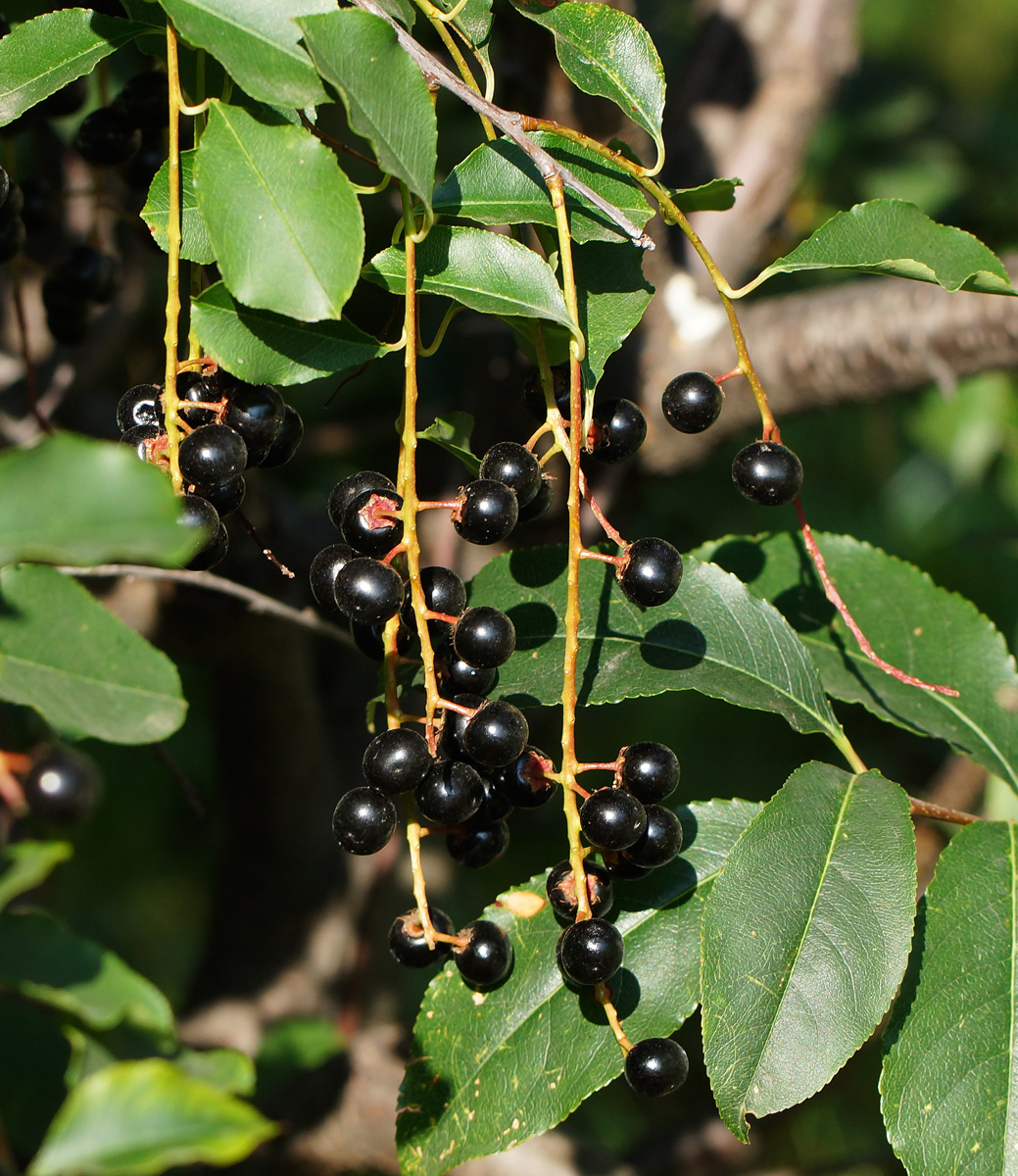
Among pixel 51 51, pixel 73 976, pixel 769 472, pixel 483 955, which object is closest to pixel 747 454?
pixel 769 472

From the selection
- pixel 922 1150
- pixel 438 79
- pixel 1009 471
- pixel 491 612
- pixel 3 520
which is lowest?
pixel 1009 471

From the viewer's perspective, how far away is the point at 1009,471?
3.48 m

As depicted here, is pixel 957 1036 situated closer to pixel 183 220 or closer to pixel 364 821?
pixel 364 821

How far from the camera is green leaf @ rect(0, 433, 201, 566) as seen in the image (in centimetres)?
57

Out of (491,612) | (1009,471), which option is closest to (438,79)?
(491,612)

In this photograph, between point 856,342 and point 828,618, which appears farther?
point 856,342

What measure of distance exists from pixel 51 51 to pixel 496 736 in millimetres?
691

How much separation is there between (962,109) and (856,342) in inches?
87.1

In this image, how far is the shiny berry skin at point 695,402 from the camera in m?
1.00

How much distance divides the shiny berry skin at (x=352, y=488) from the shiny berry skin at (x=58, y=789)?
39 cm

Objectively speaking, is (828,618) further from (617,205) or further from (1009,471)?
(1009,471)

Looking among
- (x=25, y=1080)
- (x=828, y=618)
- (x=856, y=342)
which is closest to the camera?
(x=828, y=618)

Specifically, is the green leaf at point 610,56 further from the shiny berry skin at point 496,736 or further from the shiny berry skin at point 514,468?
the shiny berry skin at point 496,736

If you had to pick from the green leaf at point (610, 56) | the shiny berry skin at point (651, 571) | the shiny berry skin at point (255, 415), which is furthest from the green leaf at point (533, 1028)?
the green leaf at point (610, 56)
